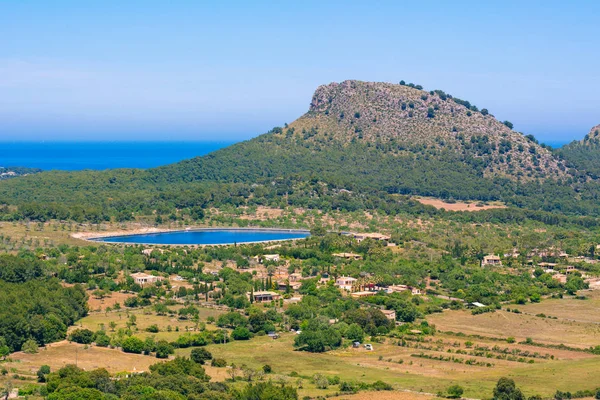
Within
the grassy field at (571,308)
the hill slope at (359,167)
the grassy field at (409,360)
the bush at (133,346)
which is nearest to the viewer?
the grassy field at (409,360)

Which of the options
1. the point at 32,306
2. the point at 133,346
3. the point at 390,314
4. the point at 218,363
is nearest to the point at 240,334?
the point at 133,346

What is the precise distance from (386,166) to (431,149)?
8238 millimetres

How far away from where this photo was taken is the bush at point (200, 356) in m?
53.1

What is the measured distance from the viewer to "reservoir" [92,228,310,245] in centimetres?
10399

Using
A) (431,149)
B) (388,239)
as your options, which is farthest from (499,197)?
(388,239)

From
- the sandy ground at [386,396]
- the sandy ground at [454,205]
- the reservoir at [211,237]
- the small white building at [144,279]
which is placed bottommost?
the sandy ground at [386,396]

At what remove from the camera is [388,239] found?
331 feet

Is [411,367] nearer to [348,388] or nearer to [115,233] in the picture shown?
[348,388]

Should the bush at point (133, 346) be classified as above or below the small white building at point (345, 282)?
below

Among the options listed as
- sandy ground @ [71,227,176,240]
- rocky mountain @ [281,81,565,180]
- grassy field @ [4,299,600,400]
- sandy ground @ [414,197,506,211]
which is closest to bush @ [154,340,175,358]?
grassy field @ [4,299,600,400]

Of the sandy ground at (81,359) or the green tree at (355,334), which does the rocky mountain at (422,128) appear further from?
the sandy ground at (81,359)

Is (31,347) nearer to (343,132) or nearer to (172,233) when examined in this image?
(172,233)

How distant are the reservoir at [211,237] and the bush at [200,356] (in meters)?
47.8

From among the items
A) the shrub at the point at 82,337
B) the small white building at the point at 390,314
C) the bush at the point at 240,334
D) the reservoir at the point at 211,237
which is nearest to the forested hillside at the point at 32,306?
the shrub at the point at 82,337
